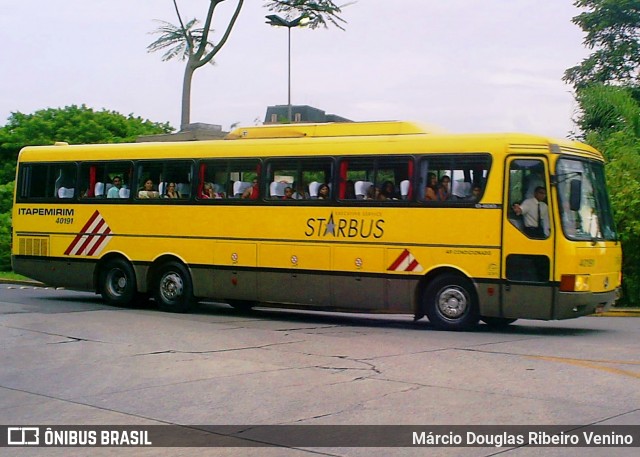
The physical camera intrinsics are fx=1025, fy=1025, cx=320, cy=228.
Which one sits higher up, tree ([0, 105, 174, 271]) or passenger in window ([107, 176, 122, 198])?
tree ([0, 105, 174, 271])

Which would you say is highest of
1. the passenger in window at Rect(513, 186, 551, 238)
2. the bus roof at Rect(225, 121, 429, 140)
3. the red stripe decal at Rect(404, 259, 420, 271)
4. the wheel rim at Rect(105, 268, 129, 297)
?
the bus roof at Rect(225, 121, 429, 140)

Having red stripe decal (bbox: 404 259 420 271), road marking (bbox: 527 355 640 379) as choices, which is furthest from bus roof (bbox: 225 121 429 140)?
road marking (bbox: 527 355 640 379)

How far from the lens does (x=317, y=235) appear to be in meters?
17.5

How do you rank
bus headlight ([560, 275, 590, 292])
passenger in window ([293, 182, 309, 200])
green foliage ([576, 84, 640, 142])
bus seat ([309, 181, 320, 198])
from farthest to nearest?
green foliage ([576, 84, 640, 142]), passenger in window ([293, 182, 309, 200]), bus seat ([309, 181, 320, 198]), bus headlight ([560, 275, 590, 292])

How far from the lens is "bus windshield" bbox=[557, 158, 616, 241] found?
15539 millimetres

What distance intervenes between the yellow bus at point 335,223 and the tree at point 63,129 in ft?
66.2

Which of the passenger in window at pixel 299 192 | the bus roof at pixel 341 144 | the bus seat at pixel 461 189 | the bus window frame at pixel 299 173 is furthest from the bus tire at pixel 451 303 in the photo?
the passenger in window at pixel 299 192

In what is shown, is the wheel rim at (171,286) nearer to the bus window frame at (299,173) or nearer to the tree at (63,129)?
the bus window frame at (299,173)

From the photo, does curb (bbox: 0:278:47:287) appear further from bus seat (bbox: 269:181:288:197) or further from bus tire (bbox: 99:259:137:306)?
bus seat (bbox: 269:181:288:197)

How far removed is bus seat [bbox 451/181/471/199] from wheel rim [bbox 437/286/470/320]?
148 centimetres

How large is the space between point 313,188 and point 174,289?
12.0ft

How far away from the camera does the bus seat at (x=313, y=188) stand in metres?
17.6

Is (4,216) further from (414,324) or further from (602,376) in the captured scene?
(602,376)

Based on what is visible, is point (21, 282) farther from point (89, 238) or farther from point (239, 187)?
point (239, 187)
